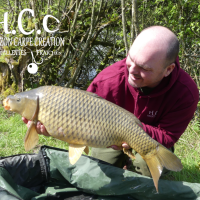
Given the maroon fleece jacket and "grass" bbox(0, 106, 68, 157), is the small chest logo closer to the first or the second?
the maroon fleece jacket

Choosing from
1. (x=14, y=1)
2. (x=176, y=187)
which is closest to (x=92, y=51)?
(x=14, y=1)

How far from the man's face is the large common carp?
25 centimetres

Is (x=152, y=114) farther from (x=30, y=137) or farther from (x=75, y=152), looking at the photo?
(x=30, y=137)

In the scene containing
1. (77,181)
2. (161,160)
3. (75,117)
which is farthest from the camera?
(77,181)

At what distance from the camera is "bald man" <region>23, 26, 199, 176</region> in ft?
4.09

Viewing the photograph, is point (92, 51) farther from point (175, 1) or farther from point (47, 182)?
point (47, 182)

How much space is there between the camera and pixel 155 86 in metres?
1.45

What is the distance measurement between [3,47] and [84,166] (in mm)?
2166

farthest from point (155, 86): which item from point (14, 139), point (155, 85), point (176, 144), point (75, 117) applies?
point (14, 139)

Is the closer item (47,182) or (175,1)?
(47,182)

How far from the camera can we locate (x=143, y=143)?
1.19 metres

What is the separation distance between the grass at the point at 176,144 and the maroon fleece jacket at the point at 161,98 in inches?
21.7

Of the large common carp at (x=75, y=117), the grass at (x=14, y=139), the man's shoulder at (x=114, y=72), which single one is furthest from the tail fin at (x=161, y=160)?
the grass at (x=14, y=139)

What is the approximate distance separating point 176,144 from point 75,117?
1550 millimetres
